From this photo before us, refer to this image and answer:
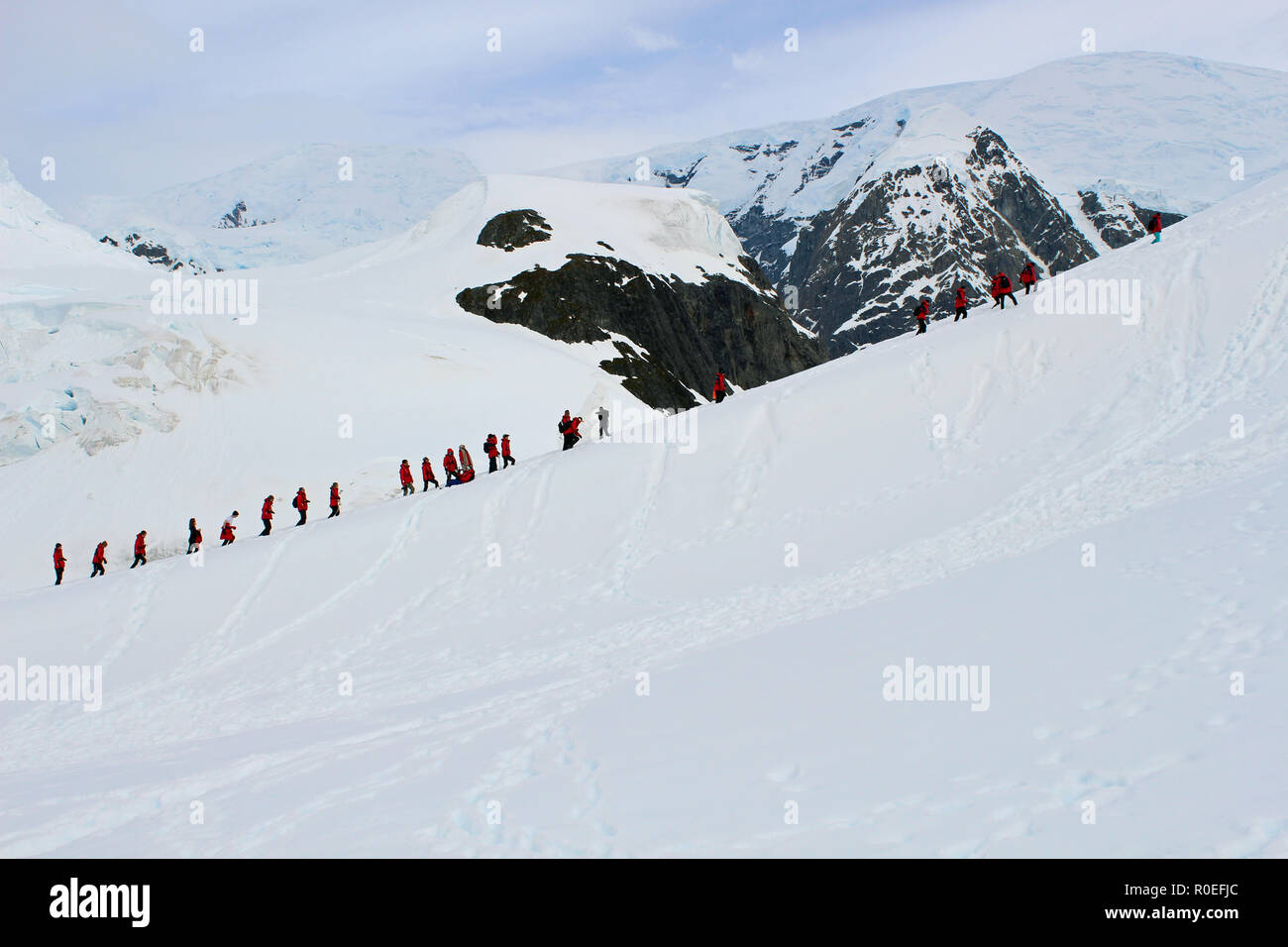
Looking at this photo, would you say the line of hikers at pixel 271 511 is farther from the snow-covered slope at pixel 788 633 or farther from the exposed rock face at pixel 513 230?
the exposed rock face at pixel 513 230

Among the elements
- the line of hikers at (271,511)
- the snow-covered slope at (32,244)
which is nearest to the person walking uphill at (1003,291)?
the line of hikers at (271,511)

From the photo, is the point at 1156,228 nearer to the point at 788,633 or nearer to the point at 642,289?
the point at 788,633

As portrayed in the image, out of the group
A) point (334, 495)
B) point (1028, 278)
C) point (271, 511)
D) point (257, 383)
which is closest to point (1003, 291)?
point (1028, 278)

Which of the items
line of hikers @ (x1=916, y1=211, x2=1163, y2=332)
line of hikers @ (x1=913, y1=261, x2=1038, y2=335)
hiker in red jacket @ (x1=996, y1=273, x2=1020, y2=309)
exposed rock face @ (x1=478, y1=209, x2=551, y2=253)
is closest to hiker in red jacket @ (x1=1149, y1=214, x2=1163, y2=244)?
line of hikers @ (x1=916, y1=211, x2=1163, y2=332)

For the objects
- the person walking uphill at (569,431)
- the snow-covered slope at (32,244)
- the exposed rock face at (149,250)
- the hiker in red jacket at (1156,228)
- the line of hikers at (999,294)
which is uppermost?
the exposed rock face at (149,250)
